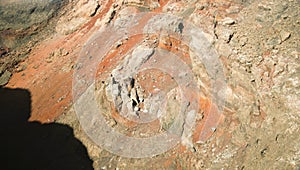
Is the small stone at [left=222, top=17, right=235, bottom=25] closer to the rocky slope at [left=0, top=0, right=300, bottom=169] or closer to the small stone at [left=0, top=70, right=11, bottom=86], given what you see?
the rocky slope at [left=0, top=0, right=300, bottom=169]

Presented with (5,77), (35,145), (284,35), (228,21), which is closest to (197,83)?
(228,21)

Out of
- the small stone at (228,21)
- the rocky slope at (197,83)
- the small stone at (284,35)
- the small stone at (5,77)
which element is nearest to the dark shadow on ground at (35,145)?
the rocky slope at (197,83)

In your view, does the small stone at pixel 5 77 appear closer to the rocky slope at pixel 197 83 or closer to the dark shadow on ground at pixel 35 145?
the rocky slope at pixel 197 83

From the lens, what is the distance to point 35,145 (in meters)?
10.3

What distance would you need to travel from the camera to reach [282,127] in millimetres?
6500

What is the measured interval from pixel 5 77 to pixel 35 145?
17.6 ft

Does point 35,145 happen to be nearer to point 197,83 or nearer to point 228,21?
point 197,83

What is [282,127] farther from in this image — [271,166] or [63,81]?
[63,81]

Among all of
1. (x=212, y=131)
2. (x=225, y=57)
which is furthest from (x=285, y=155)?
(x=225, y=57)

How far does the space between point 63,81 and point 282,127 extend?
9.59m

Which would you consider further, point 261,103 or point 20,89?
point 20,89

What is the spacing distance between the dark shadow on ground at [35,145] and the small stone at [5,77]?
205cm

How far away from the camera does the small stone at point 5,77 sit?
13625 millimetres

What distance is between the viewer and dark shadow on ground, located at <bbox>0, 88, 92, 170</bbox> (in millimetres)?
9654
